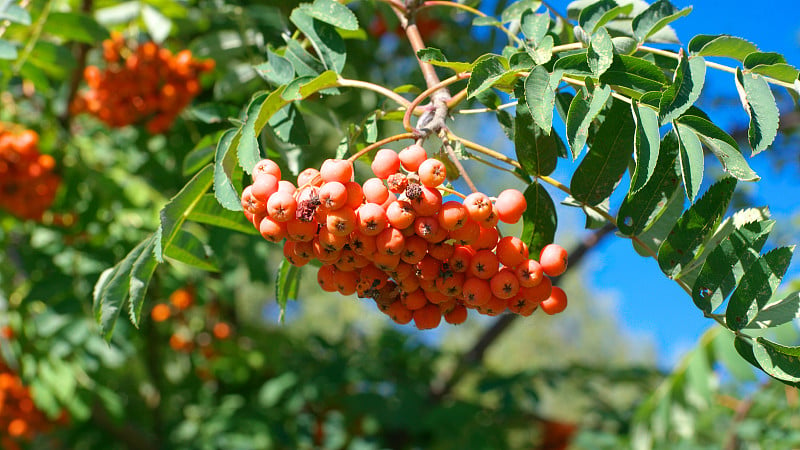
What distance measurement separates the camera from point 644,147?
3.68 ft

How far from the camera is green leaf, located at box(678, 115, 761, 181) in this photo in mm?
1121

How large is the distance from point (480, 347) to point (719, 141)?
289 cm

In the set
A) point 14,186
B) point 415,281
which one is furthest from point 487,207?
point 14,186

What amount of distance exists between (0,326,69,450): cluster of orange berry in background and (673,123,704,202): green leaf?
120 inches

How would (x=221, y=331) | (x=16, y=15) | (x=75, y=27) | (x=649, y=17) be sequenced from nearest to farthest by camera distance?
(x=649, y=17) < (x=16, y=15) < (x=75, y=27) < (x=221, y=331)

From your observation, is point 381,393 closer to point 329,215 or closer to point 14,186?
point 14,186

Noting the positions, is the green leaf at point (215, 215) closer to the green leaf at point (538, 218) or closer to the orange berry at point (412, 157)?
the orange berry at point (412, 157)

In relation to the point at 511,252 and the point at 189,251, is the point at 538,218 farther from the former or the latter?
the point at 189,251

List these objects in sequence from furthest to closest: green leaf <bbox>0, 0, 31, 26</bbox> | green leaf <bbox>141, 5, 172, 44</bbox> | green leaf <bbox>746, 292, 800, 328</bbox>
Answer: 1. green leaf <bbox>141, 5, 172, 44</bbox>
2. green leaf <bbox>0, 0, 31, 26</bbox>
3. green leaf <bbox>746, 292, 800, 328</bbox>

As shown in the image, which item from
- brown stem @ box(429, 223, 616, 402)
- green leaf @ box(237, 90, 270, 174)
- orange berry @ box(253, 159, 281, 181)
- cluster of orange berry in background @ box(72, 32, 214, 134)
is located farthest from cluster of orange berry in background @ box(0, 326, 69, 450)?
orange berry @ box(253, 159, 281, 181)

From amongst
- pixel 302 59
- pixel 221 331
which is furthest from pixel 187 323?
pixel 302 59

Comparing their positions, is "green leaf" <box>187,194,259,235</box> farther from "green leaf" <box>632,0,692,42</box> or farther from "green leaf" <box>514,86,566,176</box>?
"green leaf" <box>632,0,692,42</box>

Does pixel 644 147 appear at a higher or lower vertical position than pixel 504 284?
higher

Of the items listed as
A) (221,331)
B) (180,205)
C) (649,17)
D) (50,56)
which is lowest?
(221,331)
